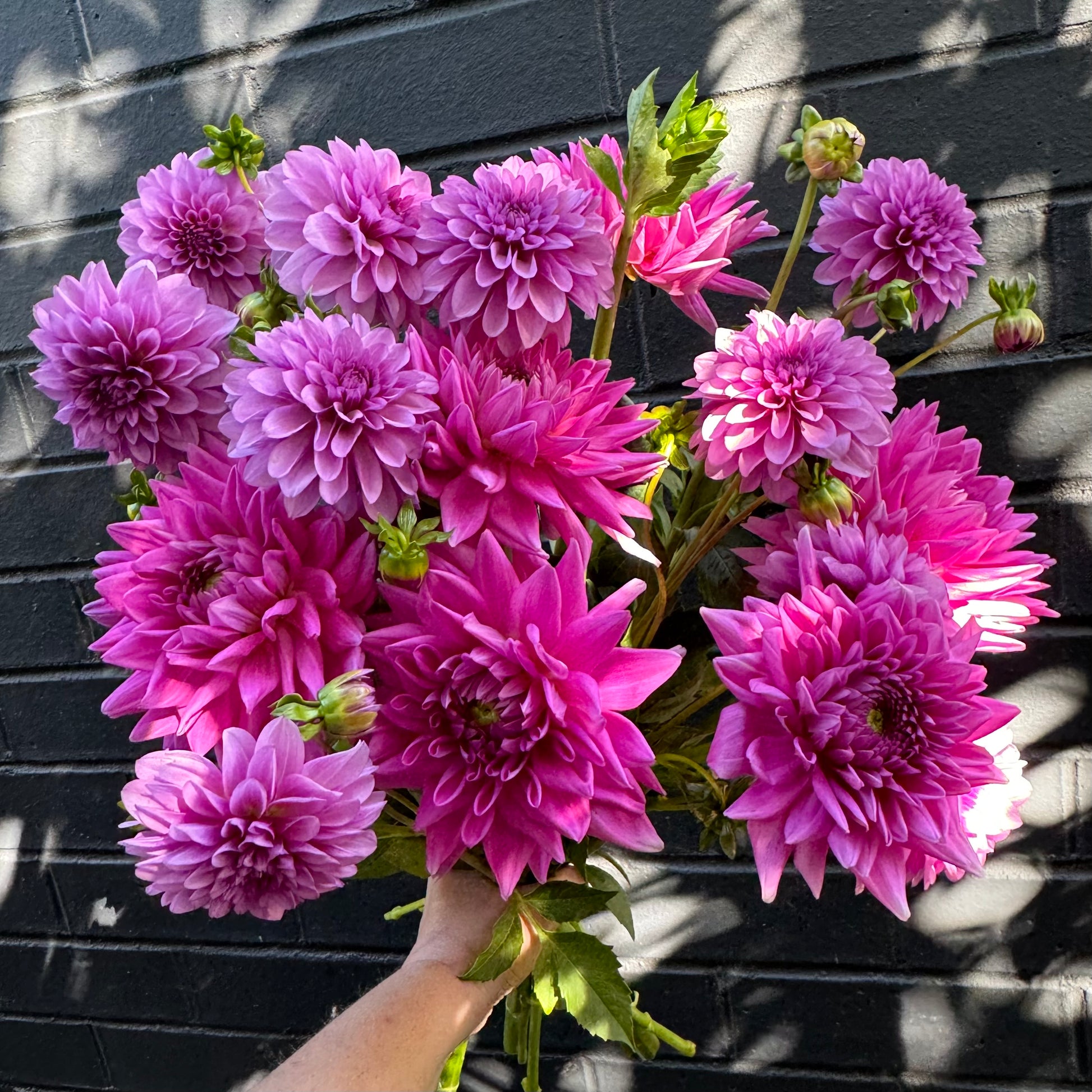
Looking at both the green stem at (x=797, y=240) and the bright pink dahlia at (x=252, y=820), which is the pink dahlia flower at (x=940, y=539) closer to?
the green stem at (x=797, y=240)

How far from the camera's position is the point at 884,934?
1041 millimetres

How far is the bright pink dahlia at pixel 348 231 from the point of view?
55cm

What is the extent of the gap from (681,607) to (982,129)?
566mm

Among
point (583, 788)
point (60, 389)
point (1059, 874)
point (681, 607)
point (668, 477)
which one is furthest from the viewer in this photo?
point (1059, 874)

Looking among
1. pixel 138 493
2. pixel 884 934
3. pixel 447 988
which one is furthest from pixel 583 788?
pixel 884 934

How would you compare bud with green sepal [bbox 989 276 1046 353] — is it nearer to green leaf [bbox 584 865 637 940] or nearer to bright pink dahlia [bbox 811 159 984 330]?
bright pink dahlia [bbox 811 159 984 330]

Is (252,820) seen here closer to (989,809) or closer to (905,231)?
(989,809)

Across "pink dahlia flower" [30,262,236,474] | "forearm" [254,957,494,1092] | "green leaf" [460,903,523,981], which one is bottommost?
"forearm" [254,957,494,1092]

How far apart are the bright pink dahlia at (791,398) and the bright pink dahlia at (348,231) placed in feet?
0.64

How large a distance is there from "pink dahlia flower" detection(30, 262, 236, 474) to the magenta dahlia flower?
0.28 meters

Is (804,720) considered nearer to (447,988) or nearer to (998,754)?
(998,754)

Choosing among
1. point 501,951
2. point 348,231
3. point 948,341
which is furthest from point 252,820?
point 948,341

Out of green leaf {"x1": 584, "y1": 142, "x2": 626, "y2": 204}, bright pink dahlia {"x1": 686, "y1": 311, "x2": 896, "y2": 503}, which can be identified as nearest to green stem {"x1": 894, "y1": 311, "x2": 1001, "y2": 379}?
bright pink dahlia {"x1": 686, "y1": 311, "x2": 896, "y2": 503}

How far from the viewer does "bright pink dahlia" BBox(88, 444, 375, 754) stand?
49 cm
